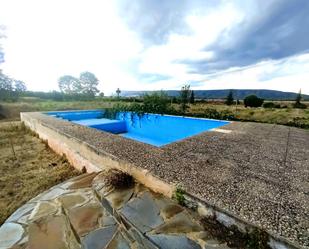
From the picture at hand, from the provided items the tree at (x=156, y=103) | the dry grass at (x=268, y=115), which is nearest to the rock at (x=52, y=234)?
the tree at (x=156, y=103)

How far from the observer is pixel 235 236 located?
4.05 feet

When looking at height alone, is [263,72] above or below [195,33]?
below

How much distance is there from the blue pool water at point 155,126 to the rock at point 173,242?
181 inches

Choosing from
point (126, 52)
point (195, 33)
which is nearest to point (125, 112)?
point (126, 52)

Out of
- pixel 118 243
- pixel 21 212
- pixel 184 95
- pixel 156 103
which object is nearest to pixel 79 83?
pixel 184 95

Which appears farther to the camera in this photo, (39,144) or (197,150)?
(39,144)

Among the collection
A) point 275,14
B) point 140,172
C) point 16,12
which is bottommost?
point 140,172

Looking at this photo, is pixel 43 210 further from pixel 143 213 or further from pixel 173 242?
pixel 173 242

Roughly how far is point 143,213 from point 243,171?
126 cm

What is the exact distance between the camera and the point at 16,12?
16.4ft

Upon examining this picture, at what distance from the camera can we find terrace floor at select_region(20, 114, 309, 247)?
1.27 m

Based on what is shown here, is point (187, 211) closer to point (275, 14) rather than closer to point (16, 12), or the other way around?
point (275, 14)

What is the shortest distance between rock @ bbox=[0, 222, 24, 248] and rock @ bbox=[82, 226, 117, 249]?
0.69 meters

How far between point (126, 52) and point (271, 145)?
7051 millimetres
